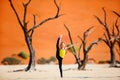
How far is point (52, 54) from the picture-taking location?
21.2 feet

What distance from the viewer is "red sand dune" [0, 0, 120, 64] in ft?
21.2

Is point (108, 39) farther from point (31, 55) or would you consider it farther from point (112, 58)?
point (31, 55)

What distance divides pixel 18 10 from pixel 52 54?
50.7 inches

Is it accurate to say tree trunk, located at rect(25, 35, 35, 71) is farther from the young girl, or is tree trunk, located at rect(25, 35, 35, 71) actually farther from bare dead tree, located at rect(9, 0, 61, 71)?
the young girl

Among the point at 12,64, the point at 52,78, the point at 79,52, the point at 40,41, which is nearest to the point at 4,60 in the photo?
the point at 12,64

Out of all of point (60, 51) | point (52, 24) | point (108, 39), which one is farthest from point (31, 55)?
point (108, 39)

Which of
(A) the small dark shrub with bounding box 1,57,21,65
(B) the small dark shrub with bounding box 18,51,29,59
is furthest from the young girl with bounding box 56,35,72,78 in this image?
(A) the small dark shrub with bounding box 1,57,21,65

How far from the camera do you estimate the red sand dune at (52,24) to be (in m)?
6.47

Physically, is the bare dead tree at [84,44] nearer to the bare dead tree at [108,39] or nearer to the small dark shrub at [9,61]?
the bare dead tree at [108,39]

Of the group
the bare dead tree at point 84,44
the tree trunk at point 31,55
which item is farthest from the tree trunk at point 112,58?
the tree trunk at point 31,55

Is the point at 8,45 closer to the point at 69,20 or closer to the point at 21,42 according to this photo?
the point at 21,42

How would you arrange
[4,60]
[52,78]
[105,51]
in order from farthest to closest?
[105,51], [4,60], [52,78]

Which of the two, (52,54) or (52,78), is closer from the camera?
(52,78)

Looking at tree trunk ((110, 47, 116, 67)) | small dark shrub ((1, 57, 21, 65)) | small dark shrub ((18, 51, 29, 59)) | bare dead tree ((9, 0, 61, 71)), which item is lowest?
tree trunk ((110, 47, 116, 67))
